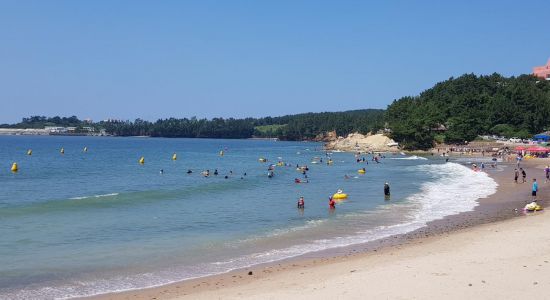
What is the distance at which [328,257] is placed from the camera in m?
18.3

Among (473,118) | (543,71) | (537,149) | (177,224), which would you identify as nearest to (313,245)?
(177,224)

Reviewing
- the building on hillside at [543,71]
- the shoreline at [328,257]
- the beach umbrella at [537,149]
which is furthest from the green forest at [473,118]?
the shoreline at [328,257]

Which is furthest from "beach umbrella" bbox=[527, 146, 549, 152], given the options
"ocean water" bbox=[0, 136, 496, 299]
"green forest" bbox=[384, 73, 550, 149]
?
"green forest" bbox=[384, 73, 550, 149]

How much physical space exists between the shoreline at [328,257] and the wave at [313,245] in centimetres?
53

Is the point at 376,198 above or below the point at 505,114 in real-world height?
below

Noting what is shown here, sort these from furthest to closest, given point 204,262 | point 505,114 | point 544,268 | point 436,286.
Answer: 1. point 505,114
2. point 204,262
3. point 544,268
4. point 436,286

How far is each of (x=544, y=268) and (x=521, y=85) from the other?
11734 centimetres

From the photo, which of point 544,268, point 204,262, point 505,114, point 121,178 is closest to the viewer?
point 544,268

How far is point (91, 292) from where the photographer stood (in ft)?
48.0

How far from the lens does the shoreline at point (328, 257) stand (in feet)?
47.2

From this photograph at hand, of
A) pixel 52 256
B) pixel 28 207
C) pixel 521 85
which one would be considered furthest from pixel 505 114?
pixel 52 256

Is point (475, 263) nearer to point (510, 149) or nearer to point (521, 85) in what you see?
point (510, 149)

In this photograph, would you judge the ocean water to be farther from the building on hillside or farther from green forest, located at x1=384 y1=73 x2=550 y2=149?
the building on hillside

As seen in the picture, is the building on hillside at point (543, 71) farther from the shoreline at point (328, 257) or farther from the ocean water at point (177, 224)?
the shoreline at point (328, 257)
